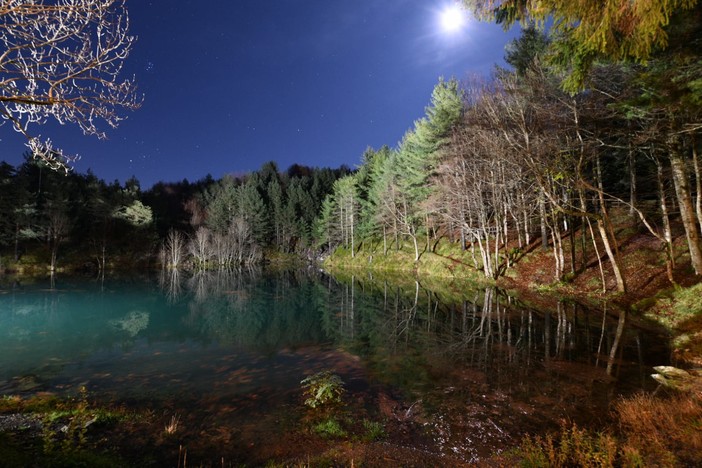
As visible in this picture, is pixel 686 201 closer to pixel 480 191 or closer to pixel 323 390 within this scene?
pixel 480 191

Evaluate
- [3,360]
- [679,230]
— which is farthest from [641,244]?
[3,360]

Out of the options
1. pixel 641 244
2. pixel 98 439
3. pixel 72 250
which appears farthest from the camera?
pixel 72 250

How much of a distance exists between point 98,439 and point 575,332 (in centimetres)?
1433

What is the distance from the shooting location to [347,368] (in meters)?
10.3

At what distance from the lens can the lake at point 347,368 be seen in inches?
246

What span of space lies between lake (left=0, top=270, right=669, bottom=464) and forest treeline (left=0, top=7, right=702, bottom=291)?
6504mm

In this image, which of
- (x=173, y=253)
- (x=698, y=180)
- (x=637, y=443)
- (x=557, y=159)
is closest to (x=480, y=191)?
(x=557, y=159)

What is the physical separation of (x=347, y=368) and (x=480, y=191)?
66.1 ft

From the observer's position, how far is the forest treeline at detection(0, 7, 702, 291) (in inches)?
554

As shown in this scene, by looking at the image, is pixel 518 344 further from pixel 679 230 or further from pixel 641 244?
pixel 679 230

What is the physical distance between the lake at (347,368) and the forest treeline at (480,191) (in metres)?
6.50

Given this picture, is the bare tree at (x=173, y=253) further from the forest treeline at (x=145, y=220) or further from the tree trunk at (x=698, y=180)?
the tree trunk at (x=698, y=180)

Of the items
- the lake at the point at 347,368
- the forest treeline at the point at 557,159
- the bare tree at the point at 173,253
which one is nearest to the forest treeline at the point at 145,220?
the bare tree at the point at 173,253

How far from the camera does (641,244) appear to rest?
21.4 m
